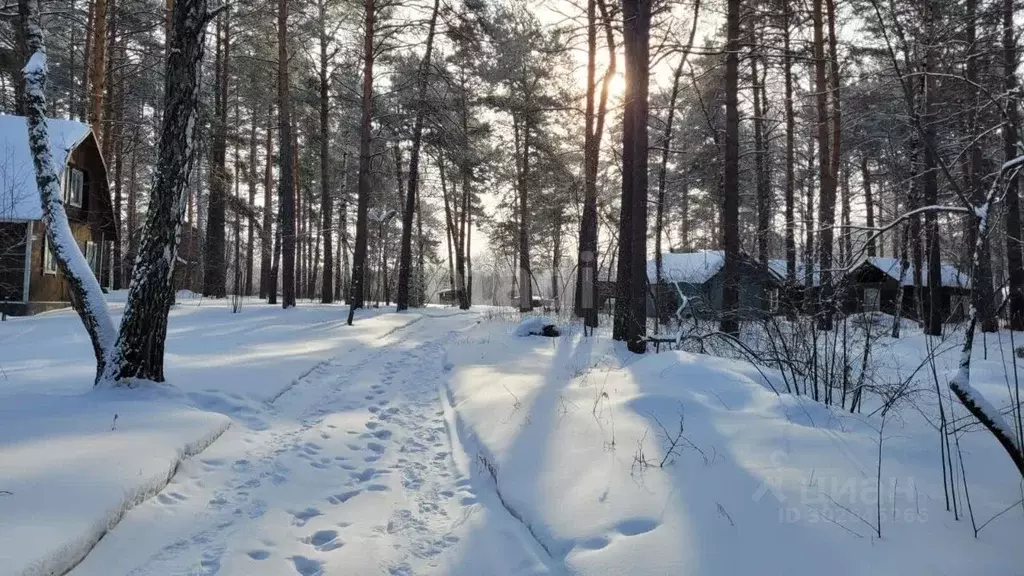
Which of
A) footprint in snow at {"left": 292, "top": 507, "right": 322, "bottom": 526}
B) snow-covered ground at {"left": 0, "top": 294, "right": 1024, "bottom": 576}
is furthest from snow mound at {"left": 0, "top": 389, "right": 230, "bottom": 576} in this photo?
footprint in snow at {"left": 292, "top": 507, "right": 322, "bottom": 526}

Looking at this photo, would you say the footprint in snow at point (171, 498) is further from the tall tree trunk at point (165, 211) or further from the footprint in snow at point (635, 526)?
the footprint in snow at point (635, 526)

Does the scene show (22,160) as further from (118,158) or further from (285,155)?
(285,155)

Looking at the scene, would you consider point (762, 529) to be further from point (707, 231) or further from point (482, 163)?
point (707, 231)

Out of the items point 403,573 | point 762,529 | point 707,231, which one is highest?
point 707,231

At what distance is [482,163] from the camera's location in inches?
796

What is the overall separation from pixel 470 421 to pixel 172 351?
511 cm

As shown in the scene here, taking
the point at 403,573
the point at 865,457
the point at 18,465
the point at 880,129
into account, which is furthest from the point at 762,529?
the point at 880,129

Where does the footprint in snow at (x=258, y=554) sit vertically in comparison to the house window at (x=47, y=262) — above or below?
below

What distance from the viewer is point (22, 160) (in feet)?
45.8

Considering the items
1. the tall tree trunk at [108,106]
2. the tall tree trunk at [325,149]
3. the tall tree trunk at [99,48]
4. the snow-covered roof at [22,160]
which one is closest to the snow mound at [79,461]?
the tall tree trunk at [99,48]

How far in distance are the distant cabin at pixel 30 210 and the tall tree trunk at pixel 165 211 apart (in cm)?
1017

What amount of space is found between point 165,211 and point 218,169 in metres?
14.1

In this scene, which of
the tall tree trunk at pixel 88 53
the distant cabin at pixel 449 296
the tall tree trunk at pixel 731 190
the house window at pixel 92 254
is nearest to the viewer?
the tall tree trunk at pixel 731 190

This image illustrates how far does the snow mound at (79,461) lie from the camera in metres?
2.30
